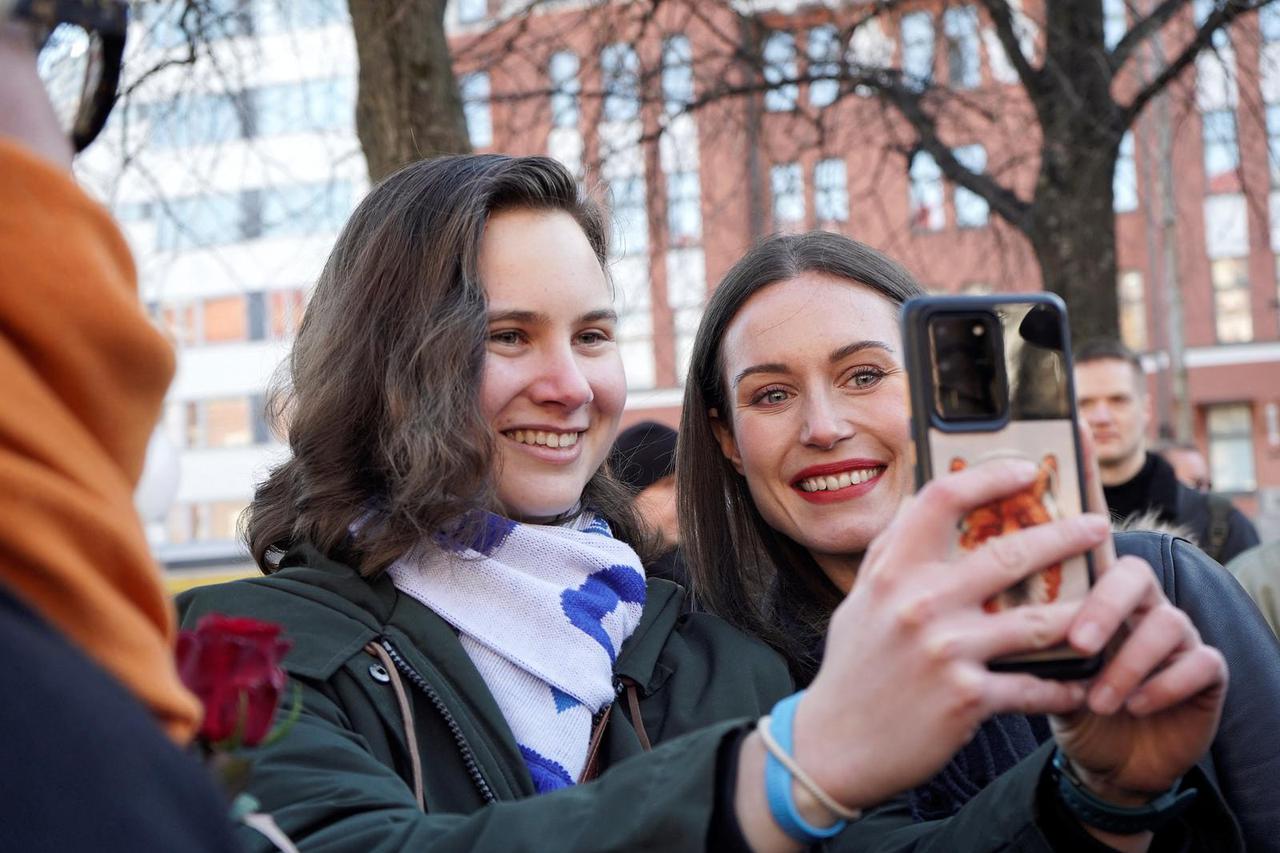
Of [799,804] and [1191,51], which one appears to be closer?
[799,804]

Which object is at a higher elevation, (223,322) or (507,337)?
(223,322)

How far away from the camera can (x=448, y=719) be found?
6.34ft

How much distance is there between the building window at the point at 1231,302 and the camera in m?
30.1

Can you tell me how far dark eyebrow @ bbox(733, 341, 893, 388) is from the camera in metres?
2.60

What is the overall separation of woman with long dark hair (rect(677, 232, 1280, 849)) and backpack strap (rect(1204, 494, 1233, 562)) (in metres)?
3.71

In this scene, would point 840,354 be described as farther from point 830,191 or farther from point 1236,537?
point 830,191

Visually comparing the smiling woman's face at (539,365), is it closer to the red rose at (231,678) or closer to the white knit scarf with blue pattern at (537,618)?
the white knit scarf with blue pattern at (537,618)

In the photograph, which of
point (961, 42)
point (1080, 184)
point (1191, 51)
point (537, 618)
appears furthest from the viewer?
point (961, 42)

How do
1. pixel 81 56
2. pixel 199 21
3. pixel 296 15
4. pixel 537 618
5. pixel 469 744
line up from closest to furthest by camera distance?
pixel 81 56 < pixel 469 744 < pixel 537 618 < pixel 199 21 < pixel 296 15

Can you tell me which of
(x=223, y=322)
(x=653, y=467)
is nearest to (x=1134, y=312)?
(x=223, y=322)

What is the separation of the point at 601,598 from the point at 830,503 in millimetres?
545

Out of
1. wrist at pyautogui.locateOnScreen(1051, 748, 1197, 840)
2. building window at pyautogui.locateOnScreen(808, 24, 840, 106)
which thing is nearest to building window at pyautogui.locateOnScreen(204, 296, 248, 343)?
building window at pyautogui.locateOnScreen(808, 24, 840, 106)

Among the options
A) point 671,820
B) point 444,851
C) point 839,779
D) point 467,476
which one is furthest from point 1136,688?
point 467,476

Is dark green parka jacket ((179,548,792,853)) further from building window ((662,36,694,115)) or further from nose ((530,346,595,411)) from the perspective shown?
building window ((662,36,694,115))
